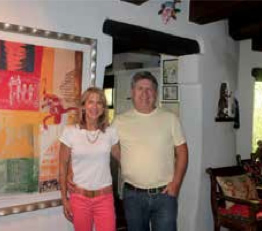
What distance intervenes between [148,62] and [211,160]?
2.50 m

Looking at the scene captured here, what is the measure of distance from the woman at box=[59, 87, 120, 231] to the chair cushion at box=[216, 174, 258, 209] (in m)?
1.48

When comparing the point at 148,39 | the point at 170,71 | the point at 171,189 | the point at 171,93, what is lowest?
the point at 171,189

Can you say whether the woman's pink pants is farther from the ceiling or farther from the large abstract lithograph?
the ceiling

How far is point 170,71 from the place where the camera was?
403cm

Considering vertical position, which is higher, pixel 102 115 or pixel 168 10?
pixel 168 10

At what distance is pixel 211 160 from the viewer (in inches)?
137

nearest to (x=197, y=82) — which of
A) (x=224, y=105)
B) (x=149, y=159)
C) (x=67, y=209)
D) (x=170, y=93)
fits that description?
(x=224, y=105)

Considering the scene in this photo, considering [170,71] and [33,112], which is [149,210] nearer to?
[33,112]

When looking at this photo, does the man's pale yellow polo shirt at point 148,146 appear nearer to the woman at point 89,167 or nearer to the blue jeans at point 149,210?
the blue jeans at point 149,210

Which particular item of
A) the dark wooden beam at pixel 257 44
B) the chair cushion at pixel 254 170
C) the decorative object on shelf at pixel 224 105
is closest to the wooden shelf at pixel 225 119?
the decorative object on shelf at pixel 224 105

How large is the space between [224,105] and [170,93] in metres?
0.69

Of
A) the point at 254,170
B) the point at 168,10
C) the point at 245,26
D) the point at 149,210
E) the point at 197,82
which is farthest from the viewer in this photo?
the point at 254,170

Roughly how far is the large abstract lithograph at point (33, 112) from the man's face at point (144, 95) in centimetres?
39

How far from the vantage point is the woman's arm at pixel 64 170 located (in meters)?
2.16
